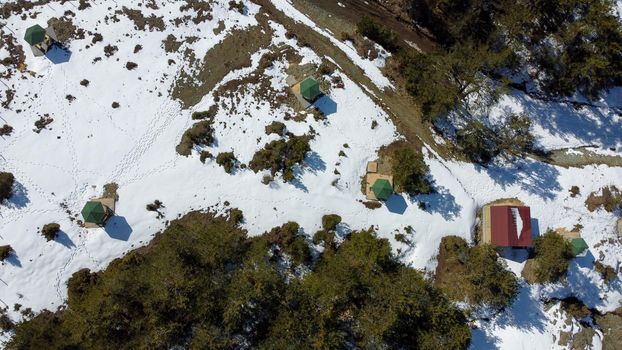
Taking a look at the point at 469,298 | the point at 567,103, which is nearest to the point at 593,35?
the point at 567,103

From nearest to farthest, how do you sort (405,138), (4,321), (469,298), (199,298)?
(199,298) → (4,321) → (469,298) → (405,138)

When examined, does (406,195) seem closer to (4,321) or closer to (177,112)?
(177,112)

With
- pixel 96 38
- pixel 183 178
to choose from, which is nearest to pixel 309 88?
pixel 183 178

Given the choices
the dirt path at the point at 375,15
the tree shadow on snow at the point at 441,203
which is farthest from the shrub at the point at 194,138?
the tree shadow on snow at the point at 441,203

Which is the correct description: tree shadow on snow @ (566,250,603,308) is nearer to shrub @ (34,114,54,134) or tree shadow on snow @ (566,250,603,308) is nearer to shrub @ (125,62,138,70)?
shrub @ (125,62,138,70)

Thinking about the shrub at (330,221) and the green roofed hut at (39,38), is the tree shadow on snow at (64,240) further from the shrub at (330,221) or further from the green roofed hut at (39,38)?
the shrub at (330,221)

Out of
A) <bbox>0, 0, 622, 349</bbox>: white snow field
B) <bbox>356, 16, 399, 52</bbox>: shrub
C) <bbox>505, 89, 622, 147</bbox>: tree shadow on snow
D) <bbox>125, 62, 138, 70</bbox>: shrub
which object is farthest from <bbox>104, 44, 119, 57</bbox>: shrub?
<bbox>505, 89, 622, 147</bbox>: tree shadow on snow
